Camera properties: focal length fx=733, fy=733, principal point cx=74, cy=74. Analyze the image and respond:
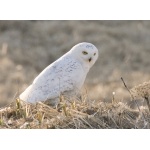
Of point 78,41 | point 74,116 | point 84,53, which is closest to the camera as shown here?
point 74,116

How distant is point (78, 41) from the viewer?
9109 mm

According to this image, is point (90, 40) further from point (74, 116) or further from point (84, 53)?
point (74, 116)

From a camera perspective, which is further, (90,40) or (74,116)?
(90,40)

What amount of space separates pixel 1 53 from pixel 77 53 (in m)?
4.28

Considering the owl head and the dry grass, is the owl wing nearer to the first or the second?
the owl head

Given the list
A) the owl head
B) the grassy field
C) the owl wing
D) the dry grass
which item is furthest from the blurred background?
the dry grass

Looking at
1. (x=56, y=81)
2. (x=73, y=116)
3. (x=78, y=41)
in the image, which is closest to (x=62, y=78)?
(x=56, y=81)

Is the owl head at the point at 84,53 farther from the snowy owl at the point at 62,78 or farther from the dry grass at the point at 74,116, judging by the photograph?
the dry grass at the point at 74,116

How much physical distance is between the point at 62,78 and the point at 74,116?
0.67 meters

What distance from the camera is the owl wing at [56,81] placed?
13.1 ft

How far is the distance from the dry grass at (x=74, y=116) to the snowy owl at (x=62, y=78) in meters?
0.23

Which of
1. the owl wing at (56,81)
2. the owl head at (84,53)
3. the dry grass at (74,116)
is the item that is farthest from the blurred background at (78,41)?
the dry grass at (74,116)
